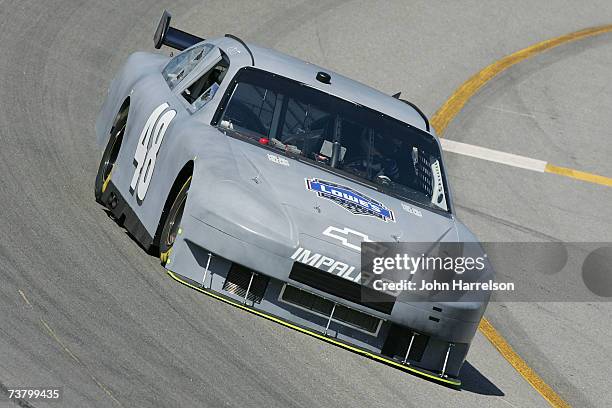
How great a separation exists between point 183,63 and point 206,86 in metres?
0.84

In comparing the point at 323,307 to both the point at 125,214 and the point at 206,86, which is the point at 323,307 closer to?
the point at 125,214

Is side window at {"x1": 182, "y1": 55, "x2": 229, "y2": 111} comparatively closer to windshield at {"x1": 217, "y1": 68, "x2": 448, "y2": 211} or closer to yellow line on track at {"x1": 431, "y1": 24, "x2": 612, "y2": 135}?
windshield at {"x1": 217, "y1": 68, "x2": 448, "y2": 211}

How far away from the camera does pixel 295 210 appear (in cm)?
764

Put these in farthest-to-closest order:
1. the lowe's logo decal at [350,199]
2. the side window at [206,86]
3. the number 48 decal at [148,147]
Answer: the side window at [206,86] < the number 48 decal at [148,147] < the lowe's logo decal at [350,199]

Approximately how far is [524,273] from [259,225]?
4438mm

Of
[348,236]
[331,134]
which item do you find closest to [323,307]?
[348,236]

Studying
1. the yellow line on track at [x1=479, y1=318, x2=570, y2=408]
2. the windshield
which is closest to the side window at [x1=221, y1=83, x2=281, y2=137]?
the windshield

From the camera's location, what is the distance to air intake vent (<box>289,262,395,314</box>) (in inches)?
291

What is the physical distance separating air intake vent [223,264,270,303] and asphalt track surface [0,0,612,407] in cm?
35

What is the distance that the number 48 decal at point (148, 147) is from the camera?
8.64 m

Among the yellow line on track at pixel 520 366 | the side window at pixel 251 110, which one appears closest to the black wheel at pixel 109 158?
the side window at pixel 251 110

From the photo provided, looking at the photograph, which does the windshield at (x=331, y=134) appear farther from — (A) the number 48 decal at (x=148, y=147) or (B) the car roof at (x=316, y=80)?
(A) the number 48 decal at (x=148, y=147)

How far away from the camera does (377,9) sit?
18047mm

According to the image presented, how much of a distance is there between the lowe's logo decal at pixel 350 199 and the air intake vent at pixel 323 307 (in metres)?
0.67
